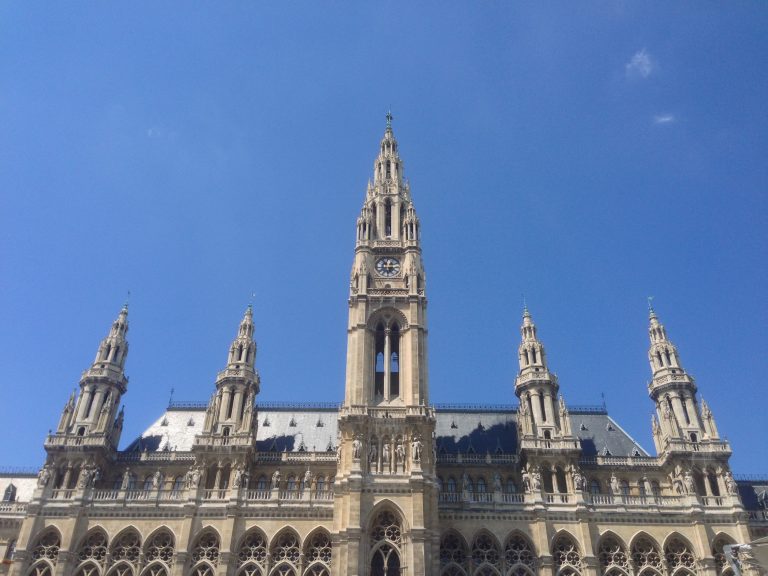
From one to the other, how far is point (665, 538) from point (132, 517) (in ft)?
126

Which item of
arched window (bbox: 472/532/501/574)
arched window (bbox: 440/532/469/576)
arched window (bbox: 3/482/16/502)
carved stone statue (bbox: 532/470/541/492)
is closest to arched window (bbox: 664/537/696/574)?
carved stone statue (bbox: 532/470/541/492)

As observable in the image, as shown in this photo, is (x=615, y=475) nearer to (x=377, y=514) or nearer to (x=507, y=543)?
(x=507, y=543)

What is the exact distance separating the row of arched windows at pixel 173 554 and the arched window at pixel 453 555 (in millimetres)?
7982

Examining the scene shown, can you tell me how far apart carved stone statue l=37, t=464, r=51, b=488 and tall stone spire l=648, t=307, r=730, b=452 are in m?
48.2

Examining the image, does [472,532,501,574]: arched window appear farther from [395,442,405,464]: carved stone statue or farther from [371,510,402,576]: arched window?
[395,442,405,464]: carved stone statue

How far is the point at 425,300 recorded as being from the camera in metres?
55.0

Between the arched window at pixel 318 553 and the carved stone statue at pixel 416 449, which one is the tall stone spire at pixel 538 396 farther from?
the arched window at pixel 318 553

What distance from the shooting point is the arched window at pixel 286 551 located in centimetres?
4512

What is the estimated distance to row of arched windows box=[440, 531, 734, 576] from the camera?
148 feet

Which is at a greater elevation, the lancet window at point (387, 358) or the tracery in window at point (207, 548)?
the lancet window at point (387, 358)

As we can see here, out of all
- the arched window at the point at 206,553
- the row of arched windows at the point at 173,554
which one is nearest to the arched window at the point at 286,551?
the row of arched windows at the point at 173,554

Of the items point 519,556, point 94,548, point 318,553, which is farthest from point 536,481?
point 94,548

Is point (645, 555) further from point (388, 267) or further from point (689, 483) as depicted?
point (388, 267)

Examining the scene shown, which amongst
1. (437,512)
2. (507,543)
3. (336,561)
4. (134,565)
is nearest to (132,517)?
(134,565)
